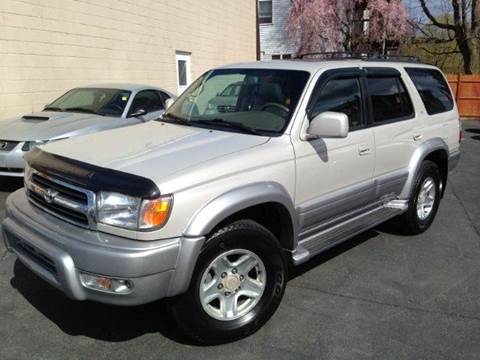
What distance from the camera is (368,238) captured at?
5.23 m

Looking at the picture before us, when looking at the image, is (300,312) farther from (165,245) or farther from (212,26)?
(212,26)

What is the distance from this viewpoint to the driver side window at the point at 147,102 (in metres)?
8.19

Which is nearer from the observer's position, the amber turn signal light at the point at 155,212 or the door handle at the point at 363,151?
the amber turn signal light at the point at 155,212

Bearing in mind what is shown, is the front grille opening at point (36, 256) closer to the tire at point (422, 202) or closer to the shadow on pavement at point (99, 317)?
the shadow on pavement at point (99, 317)

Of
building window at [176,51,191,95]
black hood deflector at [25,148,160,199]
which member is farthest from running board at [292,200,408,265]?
building window at [176,51,191,95]

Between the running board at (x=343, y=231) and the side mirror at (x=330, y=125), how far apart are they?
2.78ft

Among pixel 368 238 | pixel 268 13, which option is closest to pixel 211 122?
pixel 368 238

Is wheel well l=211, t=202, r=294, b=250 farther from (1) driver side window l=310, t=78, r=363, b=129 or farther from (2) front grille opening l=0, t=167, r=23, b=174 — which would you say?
(2) front grille opening l=0, t=167, r=23, b=174

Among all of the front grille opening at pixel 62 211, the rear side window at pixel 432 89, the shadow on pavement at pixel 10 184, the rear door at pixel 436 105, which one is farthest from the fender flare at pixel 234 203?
the shadow on pavement at pixel 10 184

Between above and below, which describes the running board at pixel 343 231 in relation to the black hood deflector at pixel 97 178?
below

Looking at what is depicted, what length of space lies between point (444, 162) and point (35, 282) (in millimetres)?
4395

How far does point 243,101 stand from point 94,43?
7891mm

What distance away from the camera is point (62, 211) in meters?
3.09

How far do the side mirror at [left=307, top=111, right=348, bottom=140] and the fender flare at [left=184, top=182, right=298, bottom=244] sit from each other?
1.65 ft
